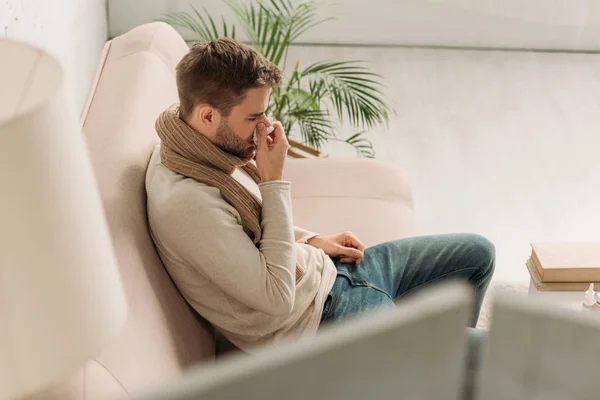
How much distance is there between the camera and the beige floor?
287 cm

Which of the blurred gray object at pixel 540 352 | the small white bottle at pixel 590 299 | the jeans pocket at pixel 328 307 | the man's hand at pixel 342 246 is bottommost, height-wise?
the small white bottle at pixel 590 299

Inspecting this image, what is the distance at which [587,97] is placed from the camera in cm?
374

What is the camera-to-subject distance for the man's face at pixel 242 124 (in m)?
1.48

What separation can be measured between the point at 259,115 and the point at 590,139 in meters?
2.30

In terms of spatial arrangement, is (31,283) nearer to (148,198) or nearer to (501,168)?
(148,198)

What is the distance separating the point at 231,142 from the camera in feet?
4.91

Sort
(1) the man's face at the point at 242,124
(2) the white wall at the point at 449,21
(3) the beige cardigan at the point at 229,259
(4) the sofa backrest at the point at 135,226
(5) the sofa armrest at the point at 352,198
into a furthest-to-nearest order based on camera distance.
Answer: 1. (2) the white wall at the point at 449,21
2. (5) the sofa armrest at the point at 352,198
3. (1) the man's face at the point at 242,124
4. (3) the beige cardigan at the point at 229,259
5. (4) the sofa backrest at the point at 135,226

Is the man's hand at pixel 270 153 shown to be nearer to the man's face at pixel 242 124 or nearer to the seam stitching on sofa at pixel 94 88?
the man's face at pixel 242 124

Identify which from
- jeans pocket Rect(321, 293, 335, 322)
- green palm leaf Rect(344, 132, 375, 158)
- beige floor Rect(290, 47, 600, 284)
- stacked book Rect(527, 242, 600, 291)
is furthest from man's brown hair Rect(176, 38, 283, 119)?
beige floor Rect(290, 47, 600, 284)

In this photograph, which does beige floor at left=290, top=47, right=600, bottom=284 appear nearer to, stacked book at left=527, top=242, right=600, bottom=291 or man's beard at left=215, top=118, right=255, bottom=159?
stacked book at left=527, top=242, right=600, bottom=291

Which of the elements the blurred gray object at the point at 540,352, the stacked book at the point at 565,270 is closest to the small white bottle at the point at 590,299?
the stacked book at the point at 565,270

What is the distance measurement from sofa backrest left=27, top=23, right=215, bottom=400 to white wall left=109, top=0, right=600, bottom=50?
6.63 feet

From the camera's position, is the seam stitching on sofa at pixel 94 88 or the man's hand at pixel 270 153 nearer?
the man's hand at pixel 270 153

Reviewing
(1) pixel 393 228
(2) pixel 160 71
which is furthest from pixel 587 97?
(2) pixel 160 71
